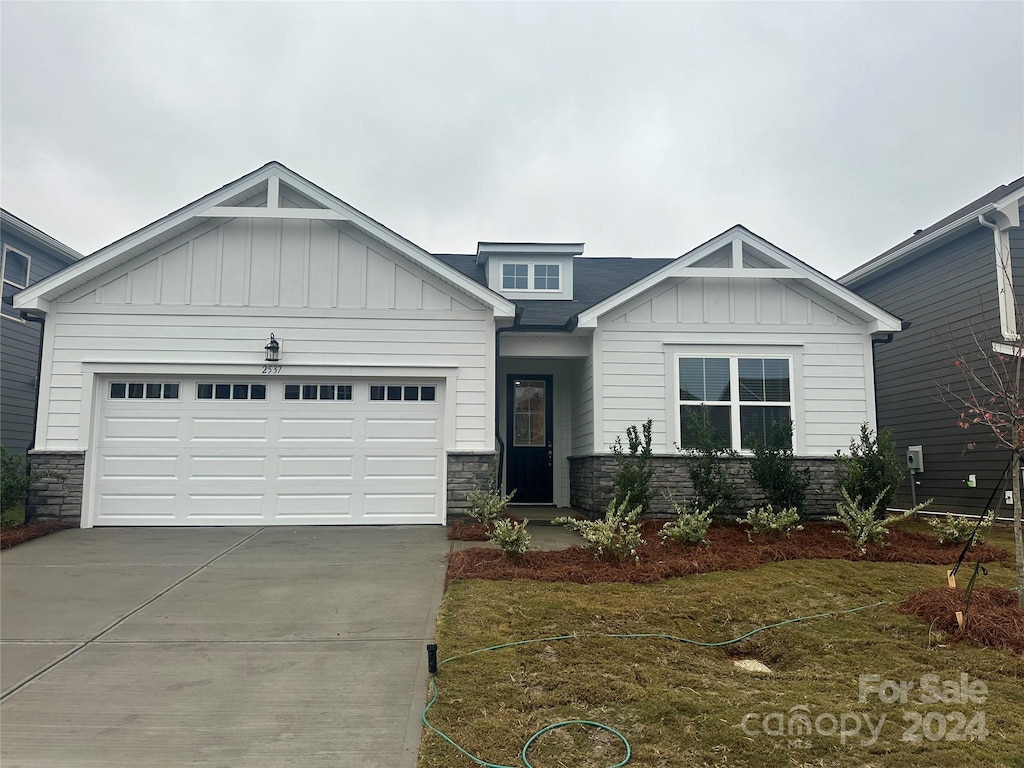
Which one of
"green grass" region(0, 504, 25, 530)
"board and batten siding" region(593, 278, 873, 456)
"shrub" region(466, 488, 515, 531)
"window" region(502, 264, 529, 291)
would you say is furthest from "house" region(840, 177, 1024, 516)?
"green grass" region(0, 504, 25, 530)

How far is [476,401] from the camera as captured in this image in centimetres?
970

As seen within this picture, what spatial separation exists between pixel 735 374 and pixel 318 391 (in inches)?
254

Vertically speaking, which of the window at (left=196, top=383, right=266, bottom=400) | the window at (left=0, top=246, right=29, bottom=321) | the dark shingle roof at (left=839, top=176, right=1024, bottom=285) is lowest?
the window at (left=196, top=383, right=266, bottom=400)

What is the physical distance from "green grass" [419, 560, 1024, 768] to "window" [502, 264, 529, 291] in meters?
7.98

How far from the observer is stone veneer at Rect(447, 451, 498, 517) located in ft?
30.8

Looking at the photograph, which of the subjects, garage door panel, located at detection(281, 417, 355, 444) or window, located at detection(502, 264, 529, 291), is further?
window, located at detection(502, 264, 529, 291)

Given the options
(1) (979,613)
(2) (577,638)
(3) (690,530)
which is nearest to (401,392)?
(3) (690,530)

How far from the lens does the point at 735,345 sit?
1027 cm

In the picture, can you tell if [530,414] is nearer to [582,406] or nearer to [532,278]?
[582,406]

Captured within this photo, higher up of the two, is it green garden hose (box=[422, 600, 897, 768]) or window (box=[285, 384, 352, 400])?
window (box=[285, 384, 352, 400])

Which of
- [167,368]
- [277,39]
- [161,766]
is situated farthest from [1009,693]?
[277,39]

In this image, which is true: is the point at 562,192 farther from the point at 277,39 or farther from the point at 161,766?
the point at 161,766

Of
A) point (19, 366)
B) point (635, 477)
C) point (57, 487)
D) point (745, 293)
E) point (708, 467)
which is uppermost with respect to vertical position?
point (745, 293)

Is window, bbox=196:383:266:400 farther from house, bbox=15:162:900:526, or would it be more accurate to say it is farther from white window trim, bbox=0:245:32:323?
white window trim, bbox=0:245:32:323
